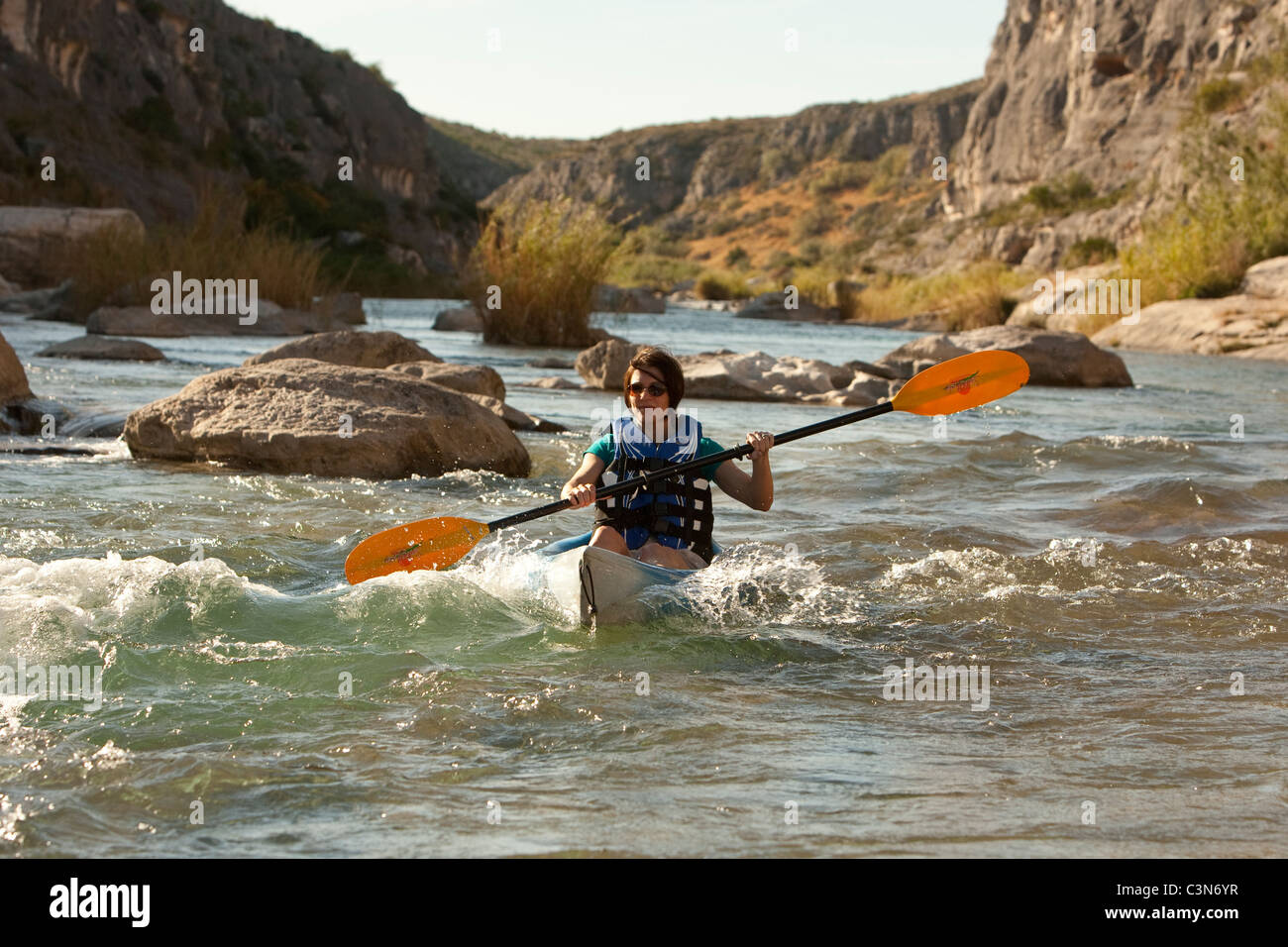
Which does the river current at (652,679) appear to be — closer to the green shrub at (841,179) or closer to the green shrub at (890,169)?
the green shrub at (890,169)

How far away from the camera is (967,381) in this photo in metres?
5.68

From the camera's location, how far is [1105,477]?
325 inches

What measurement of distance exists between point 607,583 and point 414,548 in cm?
83

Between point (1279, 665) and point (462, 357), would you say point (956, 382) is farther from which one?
point (462, 357)

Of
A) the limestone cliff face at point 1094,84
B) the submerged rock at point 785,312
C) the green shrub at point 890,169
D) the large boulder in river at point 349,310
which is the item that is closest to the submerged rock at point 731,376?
the large boulder in river at point 349,310

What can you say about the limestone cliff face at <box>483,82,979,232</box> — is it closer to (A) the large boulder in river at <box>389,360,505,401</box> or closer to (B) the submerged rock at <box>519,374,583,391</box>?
(B) the submerged rock at <box>519,374,583,391</box>

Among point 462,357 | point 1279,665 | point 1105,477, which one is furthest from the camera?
point 462,357

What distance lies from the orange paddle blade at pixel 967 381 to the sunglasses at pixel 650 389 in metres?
1.28

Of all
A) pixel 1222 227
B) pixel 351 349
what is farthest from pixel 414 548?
pixel 1222 227

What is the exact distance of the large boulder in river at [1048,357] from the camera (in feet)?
50.7

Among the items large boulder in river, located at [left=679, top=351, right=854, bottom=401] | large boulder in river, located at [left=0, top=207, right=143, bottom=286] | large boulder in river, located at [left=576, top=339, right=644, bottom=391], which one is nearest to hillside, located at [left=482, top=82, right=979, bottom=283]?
large boulder in river, located at [left=0, top=207, right=143, bottom=286]

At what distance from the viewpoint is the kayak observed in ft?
14.0
